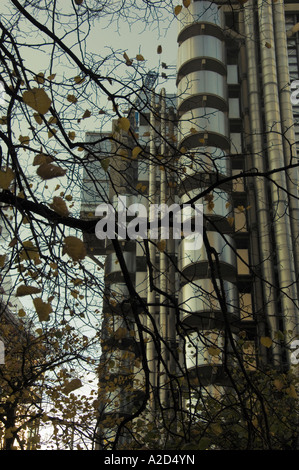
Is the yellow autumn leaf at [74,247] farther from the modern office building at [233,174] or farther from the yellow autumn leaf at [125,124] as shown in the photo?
the modern office building at [233,174]

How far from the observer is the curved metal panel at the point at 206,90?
27344mm

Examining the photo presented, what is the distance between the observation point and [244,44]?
30.5 m

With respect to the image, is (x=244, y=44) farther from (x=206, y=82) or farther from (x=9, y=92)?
(x=9, y=92)

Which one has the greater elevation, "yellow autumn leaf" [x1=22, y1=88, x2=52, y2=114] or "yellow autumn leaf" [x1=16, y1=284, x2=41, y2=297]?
"yellow autumn leaf" [x1=22, y1=88, x2=52, y2=114]

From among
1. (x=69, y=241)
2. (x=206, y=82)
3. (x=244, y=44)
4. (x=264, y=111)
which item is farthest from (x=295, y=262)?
(x=69, y=241)

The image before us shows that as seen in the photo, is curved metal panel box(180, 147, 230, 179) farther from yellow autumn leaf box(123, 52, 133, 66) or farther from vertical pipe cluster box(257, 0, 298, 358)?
vertical pipe cluster box(257, 0, 298, 358)

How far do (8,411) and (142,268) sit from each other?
16.3 m

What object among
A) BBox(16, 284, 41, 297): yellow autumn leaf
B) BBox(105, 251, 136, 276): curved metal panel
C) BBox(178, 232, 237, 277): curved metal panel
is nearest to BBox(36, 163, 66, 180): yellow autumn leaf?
BBox(16, 284, 41, 297): yellow autumn leaf

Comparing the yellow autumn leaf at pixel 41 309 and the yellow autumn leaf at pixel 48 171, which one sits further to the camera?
the yellow autumn leaf at pixel 48 171

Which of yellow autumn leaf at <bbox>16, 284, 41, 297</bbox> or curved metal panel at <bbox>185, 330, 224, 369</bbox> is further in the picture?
curved metal panel at <bbox>185, 330, 224, 369</bbox>

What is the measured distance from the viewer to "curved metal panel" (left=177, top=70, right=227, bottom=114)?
2734 cm

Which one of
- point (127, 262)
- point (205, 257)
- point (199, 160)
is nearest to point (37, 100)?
point (199, 160)

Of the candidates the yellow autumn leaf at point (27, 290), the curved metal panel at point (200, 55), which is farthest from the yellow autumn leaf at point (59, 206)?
the curved metal panel at point (200, 55)

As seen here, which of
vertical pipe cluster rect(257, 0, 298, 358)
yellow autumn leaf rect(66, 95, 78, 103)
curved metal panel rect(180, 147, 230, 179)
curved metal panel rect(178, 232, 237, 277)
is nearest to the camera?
curved metal panel rect(180, 147, 230, 179)
